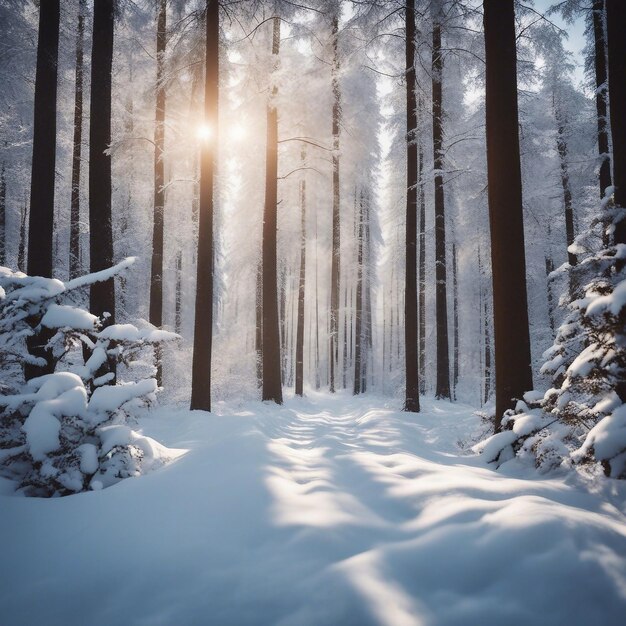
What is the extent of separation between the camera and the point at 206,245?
7.81m

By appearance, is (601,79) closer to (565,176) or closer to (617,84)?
(565,176)

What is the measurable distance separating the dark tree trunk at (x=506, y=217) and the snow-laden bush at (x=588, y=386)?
62 cm

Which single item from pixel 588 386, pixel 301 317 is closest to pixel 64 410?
pixel 588 386

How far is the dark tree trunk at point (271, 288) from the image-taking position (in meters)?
10.1

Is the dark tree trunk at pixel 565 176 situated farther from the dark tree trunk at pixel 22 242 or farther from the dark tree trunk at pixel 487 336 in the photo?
the dark tree trunk at pixel 22 242

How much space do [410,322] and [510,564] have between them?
7.92 metres

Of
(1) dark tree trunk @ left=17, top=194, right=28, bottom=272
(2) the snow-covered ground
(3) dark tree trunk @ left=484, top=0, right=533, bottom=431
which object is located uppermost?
(1) dark tree trunk @ left=17, top=194, right=28, bottom=272

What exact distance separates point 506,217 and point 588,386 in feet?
8.38

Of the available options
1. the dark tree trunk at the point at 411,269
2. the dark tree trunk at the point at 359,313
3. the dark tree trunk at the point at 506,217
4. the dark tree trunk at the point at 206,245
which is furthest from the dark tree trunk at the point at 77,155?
the dark tree trunk at the point at 359,313

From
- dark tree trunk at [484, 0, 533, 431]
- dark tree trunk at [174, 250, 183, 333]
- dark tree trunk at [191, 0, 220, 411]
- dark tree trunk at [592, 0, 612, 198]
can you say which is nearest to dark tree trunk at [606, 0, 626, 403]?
dark tree trunk at [484, 0, 533, 431]

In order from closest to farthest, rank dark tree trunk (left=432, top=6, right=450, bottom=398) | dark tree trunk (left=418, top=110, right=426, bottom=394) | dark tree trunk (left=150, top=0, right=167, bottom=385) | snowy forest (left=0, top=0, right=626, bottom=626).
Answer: snowy forest (left=0, top=0, right=626, bottom=626), dark tree trunk (left=150, top=0, right=167, bottom=385), dark tree trunk (left=432, top=6, right=450, bottom=398), dark tree trunk (left=418, top=110, right=426, bottom=394)

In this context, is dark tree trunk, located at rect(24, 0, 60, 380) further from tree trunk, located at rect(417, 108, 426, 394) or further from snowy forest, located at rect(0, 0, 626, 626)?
tree trunk, located at rect(417, 108, 426, 394)

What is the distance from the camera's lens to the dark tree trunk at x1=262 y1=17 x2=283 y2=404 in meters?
10.1

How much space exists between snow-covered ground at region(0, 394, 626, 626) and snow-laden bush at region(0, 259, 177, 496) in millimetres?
255
